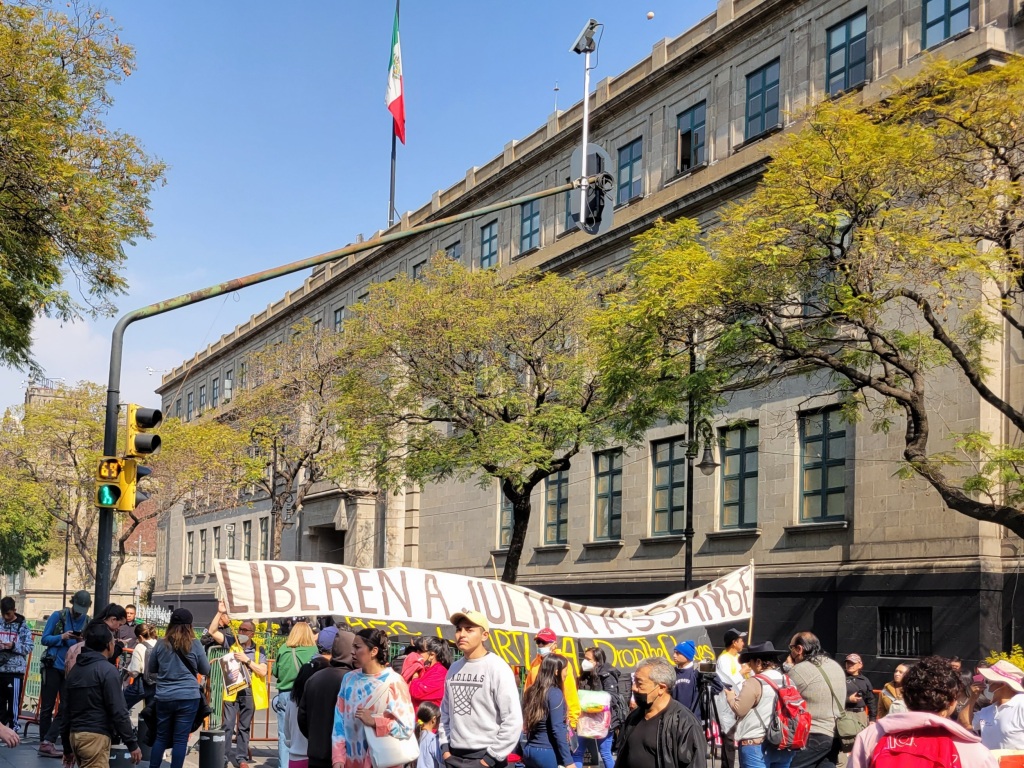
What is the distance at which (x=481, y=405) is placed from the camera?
92.5ft

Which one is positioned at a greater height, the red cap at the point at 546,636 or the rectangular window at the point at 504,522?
the rectangular window at the point at 504,522

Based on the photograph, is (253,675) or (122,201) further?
(122,201)

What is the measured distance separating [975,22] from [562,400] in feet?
37.7

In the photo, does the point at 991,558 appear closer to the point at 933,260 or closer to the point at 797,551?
the point at 797,551

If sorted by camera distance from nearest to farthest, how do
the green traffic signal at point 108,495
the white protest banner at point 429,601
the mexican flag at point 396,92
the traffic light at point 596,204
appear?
the white protest banner at point 429,601, the green traffic signal at point 108,495, the traffic light at point 596,204, the mexican flag at point 396,92

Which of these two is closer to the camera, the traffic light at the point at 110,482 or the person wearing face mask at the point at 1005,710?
the person wearing face mask at the point at 1005,710

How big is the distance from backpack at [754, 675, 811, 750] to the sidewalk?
7.22 metres

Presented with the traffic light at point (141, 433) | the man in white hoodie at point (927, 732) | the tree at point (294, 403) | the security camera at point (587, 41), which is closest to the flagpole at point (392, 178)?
the tree at point (294, 403)

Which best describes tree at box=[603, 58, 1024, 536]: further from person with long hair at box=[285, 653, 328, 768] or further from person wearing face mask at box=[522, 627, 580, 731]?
person with long hair at box=[285, 653, 328, 768]

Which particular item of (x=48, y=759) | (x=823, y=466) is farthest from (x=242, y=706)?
(x=823, y=466)

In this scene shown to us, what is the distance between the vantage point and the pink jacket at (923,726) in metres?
5.78

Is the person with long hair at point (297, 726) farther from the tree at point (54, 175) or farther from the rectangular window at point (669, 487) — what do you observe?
the rectangular window at point (669, 487)

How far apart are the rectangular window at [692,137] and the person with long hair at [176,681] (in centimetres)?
2250

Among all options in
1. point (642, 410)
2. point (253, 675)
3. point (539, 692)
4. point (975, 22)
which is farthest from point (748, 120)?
point (539, 692)
